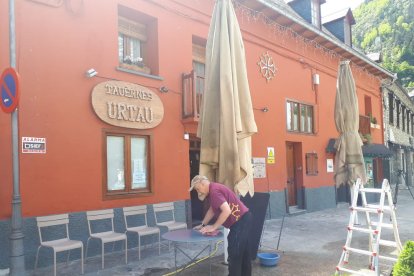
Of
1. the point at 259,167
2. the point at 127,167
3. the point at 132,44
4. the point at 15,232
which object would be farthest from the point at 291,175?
the point at 15,232

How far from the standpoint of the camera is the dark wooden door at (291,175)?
1266 centimetres

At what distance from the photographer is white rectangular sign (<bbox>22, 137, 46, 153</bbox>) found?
242 inches

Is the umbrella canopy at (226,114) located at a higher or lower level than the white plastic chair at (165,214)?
higher

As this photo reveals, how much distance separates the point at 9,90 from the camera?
4.51 metres

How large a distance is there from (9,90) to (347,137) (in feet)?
23.8

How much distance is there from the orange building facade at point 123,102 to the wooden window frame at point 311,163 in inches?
37.6

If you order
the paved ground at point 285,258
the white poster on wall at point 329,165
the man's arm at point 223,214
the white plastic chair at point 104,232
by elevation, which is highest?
the white poster on wall at point 329,165

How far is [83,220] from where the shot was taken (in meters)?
6.80

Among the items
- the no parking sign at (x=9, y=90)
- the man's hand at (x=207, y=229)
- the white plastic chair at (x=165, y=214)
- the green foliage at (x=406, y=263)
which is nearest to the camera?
the green foliage at (x=406, y=263)

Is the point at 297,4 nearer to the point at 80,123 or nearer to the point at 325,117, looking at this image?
the point at 325,117

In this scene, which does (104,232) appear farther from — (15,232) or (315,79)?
(315,79)

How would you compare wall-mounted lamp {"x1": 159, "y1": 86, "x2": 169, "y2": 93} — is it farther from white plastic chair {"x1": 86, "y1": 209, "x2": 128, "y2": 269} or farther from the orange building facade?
white plastic chair {"x1": 86, "y1": 209, "x2": 128, "y2": 269}

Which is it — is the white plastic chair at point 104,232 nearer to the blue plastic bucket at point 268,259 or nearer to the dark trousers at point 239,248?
the blue plastic bucket at point 268,259

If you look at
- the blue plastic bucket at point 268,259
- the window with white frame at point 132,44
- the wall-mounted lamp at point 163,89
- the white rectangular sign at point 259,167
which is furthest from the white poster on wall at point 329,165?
the blue plastic bucket at point 268,259
